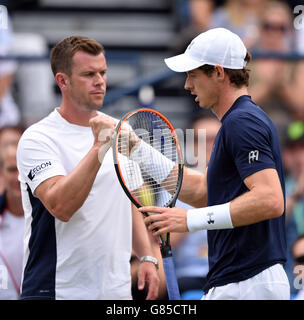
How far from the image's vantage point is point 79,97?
3.52 metres

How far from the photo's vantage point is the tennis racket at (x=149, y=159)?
→ 3305 millimetres

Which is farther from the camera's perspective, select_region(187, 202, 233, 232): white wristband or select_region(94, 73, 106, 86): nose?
select_region(94, 73, 106, 86): nose

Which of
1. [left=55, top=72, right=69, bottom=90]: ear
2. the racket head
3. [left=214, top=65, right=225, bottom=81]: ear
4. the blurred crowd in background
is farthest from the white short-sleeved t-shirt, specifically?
the blurred crowd in background

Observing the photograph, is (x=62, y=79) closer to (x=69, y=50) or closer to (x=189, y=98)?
(x=69, y=50)

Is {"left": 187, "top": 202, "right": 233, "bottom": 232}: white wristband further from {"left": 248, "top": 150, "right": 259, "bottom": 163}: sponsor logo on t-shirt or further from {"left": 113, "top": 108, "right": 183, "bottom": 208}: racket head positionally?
{"left": 113, "top": 108, "right": 183, "bottom": 208}: racket head

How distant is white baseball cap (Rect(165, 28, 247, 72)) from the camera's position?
120 inches

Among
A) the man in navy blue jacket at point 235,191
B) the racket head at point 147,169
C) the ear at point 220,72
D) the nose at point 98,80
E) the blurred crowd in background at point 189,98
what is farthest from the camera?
the blurred crowd in background at point 189,98

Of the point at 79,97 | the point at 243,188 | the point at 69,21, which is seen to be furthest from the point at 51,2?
the point at 243,188

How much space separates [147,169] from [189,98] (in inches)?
151

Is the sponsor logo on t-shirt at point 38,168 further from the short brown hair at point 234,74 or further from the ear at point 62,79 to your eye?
the short brown hair at point 234,74

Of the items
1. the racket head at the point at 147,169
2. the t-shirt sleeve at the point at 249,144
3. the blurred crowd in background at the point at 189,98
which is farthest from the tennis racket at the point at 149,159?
the blurred crowd in background at the point at 189,98

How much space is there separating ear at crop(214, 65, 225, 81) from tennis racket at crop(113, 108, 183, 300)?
43 centimetres

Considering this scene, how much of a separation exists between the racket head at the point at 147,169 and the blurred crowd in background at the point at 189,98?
55.1 inches

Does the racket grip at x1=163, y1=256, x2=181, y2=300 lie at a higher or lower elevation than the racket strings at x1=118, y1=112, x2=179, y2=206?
lower
